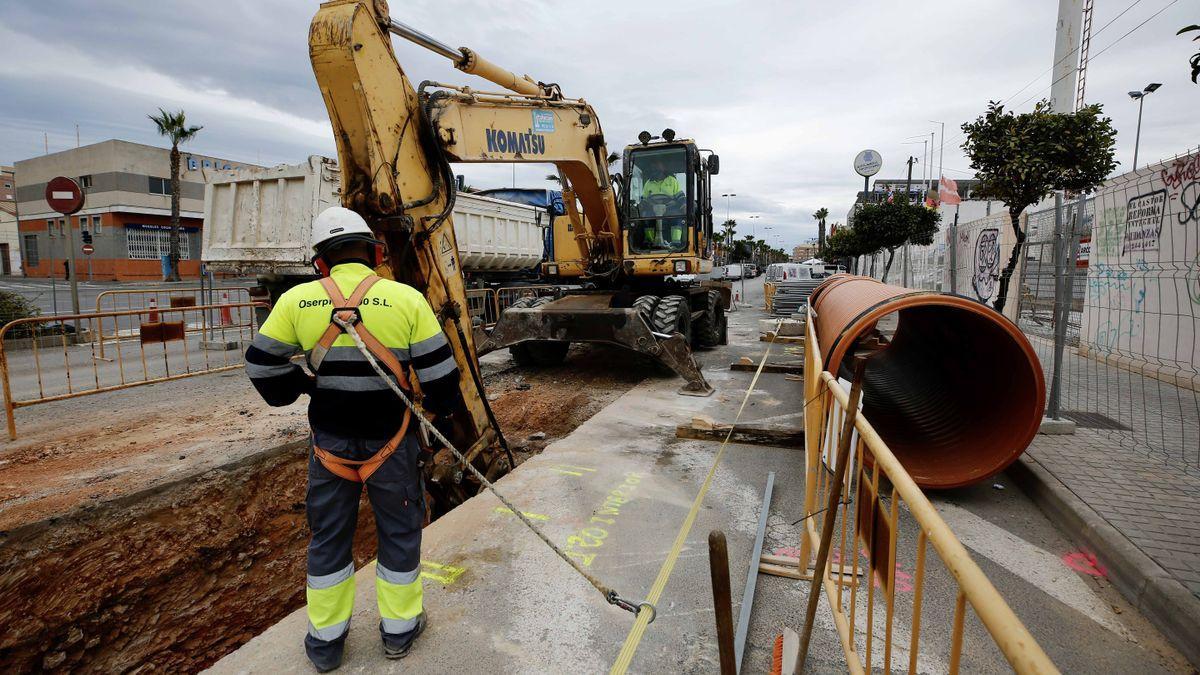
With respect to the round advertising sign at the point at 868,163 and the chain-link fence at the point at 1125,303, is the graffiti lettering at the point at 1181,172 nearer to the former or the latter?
the chain-link fence at the point at 1125,303

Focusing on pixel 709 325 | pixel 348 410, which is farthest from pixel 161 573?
pixel 709 325

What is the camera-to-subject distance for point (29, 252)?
41.1 meters

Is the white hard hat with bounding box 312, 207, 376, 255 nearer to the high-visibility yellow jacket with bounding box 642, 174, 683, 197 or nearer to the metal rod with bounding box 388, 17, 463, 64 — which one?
the metal rod with bounding box 388, 17, 463, 64

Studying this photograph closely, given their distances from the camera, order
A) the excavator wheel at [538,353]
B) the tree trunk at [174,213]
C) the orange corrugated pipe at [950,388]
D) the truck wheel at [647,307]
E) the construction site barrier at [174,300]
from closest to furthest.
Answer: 1. the orange corrugated pipe at [950,388]
2. the truck wheel at [647,307]
3. the excavator wheel at [538,353]
4. the construction site barrier at [174,300]
5. the tree trunk at [174,213]

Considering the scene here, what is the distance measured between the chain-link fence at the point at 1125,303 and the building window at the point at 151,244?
144 feet

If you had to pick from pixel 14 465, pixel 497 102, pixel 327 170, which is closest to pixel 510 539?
pixel 497 102

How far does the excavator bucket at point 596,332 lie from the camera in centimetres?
725

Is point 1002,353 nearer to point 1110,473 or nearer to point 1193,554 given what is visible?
point 1110,473

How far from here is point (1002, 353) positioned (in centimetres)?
460

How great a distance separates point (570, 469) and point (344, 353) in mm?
2444

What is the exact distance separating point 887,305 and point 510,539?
2831 millimetres

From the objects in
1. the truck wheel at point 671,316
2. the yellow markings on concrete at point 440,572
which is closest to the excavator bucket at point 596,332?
the truck wheel at point 671,316

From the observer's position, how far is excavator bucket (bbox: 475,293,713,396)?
23.8 feet

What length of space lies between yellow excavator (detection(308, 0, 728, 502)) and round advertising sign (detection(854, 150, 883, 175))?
14738 mm
